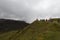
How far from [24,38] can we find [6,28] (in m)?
105

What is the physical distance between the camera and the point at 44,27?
167 ft

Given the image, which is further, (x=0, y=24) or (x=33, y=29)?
(x=0, y=24)

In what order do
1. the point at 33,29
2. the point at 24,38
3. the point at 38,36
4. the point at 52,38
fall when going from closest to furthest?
1. the point at 52,38
2. the point at 38,36
3. the point at 24,38
4. the point at 33,29

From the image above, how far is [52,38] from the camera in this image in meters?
43.9

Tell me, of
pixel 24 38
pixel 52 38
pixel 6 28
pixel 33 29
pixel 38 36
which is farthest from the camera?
pixel 6 28

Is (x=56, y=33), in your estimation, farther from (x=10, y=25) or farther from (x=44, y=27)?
(x=10, y=25)

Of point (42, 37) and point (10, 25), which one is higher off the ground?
point (42, 37)

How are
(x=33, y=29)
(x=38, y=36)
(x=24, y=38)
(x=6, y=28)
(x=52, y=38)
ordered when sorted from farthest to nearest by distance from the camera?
(x=6, y=28) → (x=33, y=29) → (x=24, y=38) → (x=38, y=36) → (x=52, y=38)

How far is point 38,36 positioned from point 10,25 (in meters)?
117

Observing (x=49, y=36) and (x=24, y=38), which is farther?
(x=24, y=38)

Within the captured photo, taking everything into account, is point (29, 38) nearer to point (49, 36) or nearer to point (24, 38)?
point (24, 38)

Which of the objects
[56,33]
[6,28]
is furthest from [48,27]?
[6,28]

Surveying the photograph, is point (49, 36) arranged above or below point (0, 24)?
above

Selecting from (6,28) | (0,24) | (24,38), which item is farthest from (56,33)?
(0,24)
